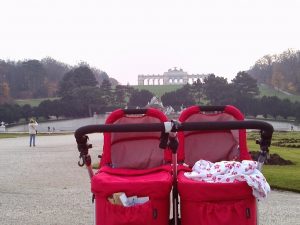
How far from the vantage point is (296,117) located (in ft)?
232

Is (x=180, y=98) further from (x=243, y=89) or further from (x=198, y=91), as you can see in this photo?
(x=243, y=89)

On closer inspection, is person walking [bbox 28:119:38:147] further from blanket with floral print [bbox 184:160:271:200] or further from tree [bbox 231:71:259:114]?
tree [bbox 231:71:259:114]

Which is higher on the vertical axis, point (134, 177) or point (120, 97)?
point (120, 97)

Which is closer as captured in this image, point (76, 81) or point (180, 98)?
point (180, 98)

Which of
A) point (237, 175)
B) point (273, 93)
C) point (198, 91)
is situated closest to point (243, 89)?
point (198, 91)

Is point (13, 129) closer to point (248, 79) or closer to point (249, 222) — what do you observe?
point (248, 79)

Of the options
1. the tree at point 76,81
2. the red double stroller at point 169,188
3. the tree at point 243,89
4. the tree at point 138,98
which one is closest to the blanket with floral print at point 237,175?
the red double stroller at point 169,188

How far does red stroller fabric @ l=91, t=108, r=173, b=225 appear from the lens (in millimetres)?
4051

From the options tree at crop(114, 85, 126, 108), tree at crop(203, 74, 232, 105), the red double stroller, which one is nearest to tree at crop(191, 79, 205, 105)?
tree at crop(203, 74, 232, 105)

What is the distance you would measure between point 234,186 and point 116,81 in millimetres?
144550

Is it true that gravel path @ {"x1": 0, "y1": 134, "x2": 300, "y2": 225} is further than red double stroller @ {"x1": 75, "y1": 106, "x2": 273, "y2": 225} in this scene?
Yes

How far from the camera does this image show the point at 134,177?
178 inches

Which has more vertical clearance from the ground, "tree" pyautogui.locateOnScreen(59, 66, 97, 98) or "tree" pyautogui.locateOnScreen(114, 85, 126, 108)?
"tree" pyautogui.locateOnScreen(59, 66, 97, 98)

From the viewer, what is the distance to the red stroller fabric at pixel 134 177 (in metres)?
4.05
